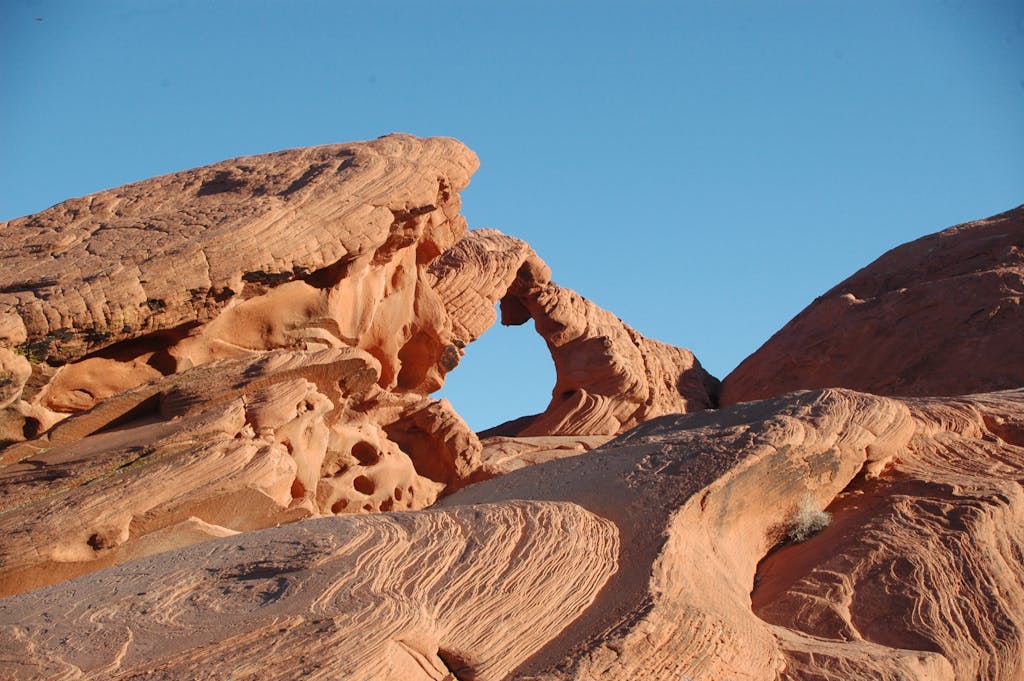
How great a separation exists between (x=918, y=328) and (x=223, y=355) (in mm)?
11756

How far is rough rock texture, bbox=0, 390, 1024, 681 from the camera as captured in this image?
6879 mm

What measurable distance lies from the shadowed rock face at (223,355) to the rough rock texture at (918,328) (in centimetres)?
741

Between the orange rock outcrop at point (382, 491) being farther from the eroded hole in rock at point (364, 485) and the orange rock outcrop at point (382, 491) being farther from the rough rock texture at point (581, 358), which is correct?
the rough rock texture at point (581, 358)

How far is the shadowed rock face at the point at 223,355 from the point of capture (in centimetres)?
1035

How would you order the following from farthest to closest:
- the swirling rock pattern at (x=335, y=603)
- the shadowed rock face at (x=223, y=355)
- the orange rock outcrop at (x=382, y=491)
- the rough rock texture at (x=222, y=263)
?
the rough rock texture at (x=222, y=263) → the shadowed rock face at (x=223, y=355) → the orange rock outcrop at (x=382, y=491) → the swirling rock pattern at (x=335, y=603)

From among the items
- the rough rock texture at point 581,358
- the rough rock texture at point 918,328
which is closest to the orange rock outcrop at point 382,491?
the rough rock texture at point 581,358

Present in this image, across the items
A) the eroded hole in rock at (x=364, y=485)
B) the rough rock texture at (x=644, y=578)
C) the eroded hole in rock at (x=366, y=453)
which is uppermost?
the eroded hole in rock at (x=366, y=453)

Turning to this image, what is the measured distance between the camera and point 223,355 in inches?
505

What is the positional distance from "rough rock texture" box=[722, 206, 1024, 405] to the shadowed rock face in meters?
7.41

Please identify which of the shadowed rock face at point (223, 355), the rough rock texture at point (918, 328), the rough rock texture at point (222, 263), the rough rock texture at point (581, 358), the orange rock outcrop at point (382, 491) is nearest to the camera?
the orange rock outcrop at point (382, 491)

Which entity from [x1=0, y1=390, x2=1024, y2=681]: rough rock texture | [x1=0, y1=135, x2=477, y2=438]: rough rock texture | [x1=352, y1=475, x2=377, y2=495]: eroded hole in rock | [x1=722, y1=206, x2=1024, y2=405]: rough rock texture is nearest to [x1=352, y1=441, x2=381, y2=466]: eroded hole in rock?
[x1=352, y1=475, x2=377, y2=495]: eroded hole in rock

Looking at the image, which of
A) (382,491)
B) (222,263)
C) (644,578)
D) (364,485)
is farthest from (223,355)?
(644,578)

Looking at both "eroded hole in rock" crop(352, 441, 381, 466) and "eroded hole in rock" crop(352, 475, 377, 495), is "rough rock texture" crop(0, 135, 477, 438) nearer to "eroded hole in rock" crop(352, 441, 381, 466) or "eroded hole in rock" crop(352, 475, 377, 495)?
"eroded hole in rock" crop(352, 441, 381, 466)

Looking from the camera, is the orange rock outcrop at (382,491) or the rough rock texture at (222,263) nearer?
the orange rock outcrop at (382,491)
